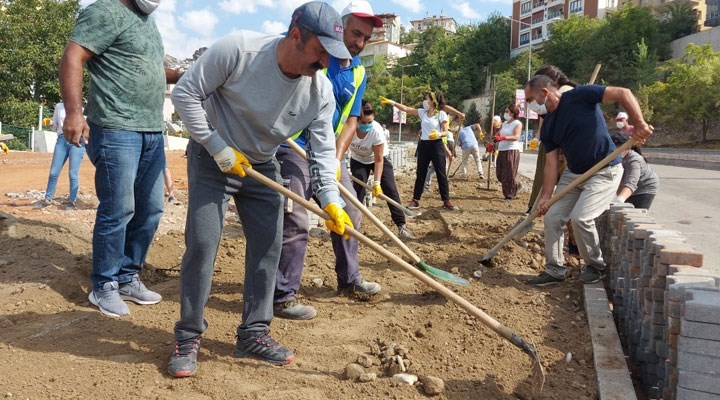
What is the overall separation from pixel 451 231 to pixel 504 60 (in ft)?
217

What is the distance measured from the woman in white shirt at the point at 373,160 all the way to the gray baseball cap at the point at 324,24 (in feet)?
11.4

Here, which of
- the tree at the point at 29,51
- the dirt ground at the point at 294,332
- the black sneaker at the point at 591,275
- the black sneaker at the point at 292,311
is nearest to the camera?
the dirt ground at the point at 294,332

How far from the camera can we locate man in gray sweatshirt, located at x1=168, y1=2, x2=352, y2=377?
2.39 m

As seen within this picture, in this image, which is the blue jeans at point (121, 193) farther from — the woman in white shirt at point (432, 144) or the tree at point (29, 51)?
the tree at point (29, 51)

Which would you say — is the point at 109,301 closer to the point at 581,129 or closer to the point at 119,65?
the point at 119,65

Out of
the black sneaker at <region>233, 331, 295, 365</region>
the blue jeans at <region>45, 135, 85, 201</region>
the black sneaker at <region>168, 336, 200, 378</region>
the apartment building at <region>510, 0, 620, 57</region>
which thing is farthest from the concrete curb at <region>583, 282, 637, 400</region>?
the apartment building at <region>510, 0, 620, 57</region>

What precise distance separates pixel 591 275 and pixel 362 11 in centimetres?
252

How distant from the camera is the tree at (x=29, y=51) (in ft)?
73.4

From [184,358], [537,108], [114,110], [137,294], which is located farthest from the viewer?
[537,108]

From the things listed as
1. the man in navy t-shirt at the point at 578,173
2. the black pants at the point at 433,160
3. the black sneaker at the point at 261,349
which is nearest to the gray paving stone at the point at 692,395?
the black sneaker at the point at 261,349

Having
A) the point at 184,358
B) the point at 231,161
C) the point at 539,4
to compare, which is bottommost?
the point at 184,358

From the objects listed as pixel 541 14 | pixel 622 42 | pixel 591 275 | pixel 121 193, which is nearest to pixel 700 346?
pixel 591 275

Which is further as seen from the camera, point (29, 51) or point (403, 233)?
point (29, 51)

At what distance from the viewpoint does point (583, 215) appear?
13.7 feet
